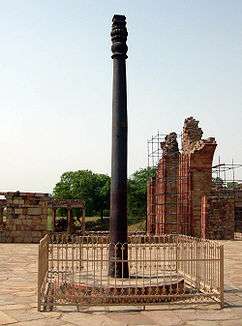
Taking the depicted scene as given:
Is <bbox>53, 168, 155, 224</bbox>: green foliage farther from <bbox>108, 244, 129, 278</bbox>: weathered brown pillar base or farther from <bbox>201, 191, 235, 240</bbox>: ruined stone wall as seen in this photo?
<bbox>108, 244, 129, 278</bbox>: weathered brown pillar base

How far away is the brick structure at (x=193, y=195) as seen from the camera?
888 inches

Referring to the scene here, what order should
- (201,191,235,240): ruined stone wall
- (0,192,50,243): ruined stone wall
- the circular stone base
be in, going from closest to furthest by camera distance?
the circular stone base, (0,192,50,243): ruined stone wall, (201,191,235,240): ruined stone wall

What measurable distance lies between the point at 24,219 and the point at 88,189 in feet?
104

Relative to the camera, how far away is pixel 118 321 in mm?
5992

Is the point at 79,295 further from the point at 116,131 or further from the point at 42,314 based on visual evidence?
the point at 116,131

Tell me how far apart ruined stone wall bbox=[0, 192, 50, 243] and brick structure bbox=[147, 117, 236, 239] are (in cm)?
709

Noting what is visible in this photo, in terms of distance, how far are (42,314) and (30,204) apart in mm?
15003

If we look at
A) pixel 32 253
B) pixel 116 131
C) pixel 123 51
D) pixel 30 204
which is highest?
pixel 123 51

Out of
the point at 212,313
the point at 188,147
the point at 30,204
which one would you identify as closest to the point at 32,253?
the point at 30,204

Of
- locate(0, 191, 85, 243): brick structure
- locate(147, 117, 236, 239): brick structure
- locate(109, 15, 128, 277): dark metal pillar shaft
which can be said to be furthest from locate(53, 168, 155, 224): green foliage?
locate(109, 15, 128, 277): dark metal pillar shaft

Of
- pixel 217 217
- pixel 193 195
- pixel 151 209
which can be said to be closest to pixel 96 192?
pixel 151 209

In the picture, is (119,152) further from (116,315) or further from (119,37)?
(116,315)

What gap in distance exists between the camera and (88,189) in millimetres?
52500

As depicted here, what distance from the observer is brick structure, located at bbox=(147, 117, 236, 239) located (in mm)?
22547
